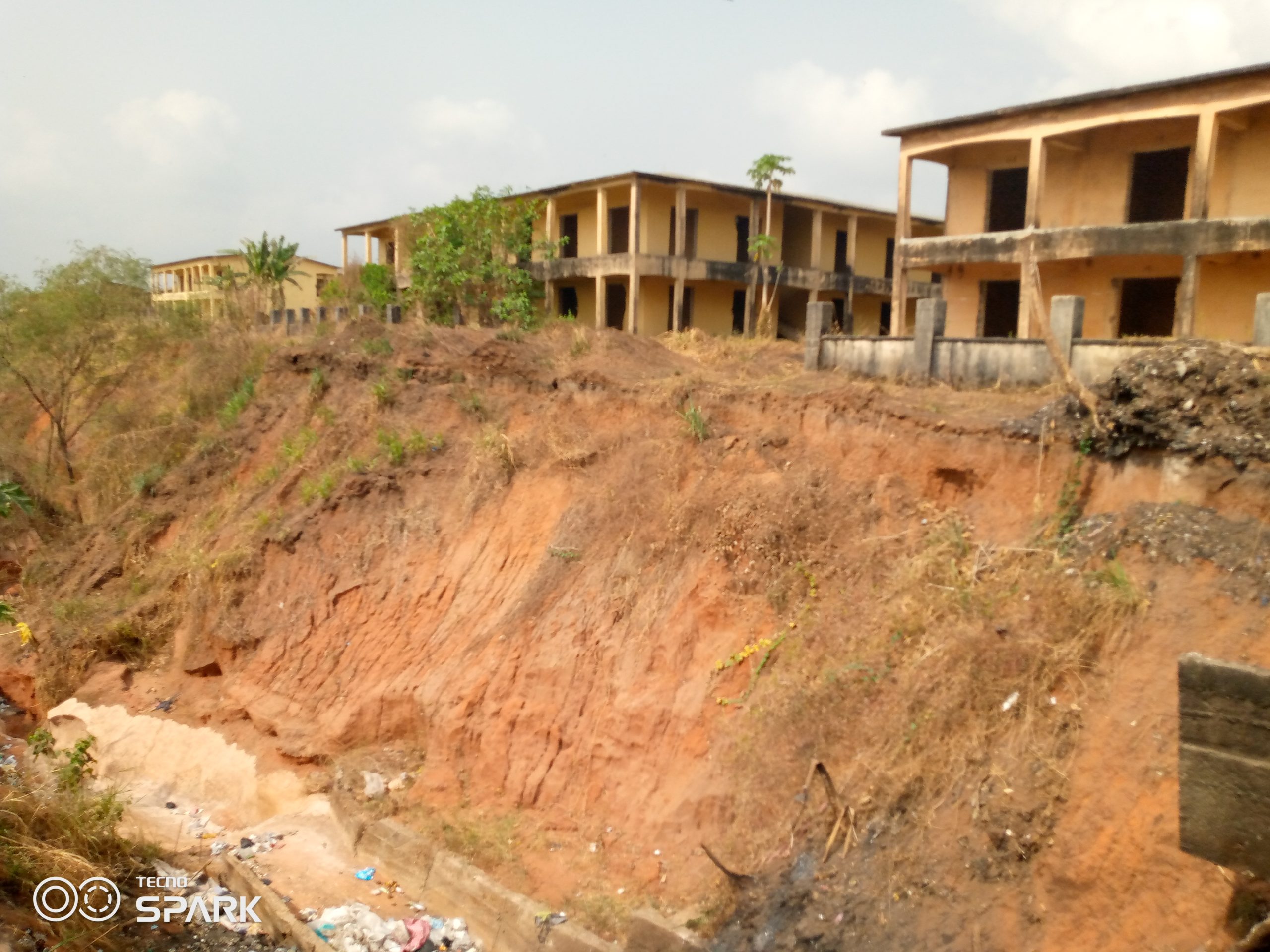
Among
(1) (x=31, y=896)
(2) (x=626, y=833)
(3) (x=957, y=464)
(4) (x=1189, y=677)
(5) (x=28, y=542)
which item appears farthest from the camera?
(5) (x=28, y=542)

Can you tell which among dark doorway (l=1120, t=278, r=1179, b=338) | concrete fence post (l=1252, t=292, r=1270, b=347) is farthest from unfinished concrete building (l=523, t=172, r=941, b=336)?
concrete fence post (l=1252, t=292, r=1270, b=347)

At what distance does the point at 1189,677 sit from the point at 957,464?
4736 mm

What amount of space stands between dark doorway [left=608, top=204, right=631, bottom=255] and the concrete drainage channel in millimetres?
16718

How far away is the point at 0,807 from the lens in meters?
7.54

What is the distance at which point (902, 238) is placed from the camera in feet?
60.3

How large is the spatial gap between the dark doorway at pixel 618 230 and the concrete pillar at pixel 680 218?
4.86 feet

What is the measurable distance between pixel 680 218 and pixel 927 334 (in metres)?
12.2

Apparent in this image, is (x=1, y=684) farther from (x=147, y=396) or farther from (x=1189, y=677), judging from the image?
(x=1189, y=677)

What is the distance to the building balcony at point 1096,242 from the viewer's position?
14.5 m

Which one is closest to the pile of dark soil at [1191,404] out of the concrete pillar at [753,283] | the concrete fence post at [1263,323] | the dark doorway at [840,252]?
the concrete fence post at [1263,323]

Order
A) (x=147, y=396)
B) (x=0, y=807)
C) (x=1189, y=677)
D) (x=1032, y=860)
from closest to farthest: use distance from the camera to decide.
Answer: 1. (x=1189, y=677)
2. (x=1032, y=860)
3. (x=0, y=807)
4. (x=147, y=396)

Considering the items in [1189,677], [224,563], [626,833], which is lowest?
[626,833]

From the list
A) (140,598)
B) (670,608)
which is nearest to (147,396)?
(140,598)

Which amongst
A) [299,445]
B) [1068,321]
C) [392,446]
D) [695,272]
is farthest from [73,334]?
[1068,321]
